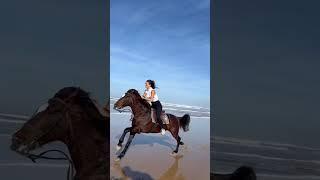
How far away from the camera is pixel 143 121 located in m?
5.78

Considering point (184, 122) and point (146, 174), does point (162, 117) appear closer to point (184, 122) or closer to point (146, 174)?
point (184, 122)

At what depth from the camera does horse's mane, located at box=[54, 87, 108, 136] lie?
5238 mm

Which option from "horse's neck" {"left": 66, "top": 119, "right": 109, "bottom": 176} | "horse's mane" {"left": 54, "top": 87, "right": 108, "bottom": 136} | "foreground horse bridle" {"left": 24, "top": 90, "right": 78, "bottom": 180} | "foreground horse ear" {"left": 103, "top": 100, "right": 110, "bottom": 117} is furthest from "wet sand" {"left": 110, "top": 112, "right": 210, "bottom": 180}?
"foreground horse bridle" {"left": 24, "top": 90, "right": 78, "bottom": 180}

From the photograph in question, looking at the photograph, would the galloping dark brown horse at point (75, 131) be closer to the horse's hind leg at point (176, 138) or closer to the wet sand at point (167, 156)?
the wet sand at point (167, 156)

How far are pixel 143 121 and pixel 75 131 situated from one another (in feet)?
2.99

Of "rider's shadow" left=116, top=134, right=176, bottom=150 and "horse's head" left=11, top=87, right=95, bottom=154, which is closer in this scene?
"horse's head" left=11, top=87, right=95, bottom=154

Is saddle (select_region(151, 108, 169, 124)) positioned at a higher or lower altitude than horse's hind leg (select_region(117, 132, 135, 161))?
higher

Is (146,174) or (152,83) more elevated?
(152,83)

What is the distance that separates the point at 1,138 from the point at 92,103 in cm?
99
